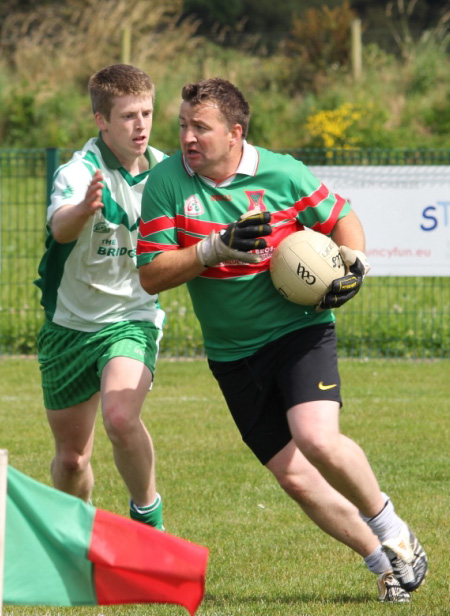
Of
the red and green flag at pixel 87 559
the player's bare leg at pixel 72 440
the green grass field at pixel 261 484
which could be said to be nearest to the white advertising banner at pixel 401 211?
the green grass field at pixel 261 484

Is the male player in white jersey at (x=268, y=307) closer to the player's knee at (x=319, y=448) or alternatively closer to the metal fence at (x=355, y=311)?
the player's knee at (x=319, y=448)

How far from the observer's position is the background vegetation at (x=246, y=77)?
73.0ft

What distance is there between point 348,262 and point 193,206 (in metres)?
0.73

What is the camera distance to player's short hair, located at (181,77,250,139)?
4855 millimetres

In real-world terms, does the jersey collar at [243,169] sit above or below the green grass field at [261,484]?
above

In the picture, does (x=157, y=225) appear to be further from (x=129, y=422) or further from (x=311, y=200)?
(x=129, y=422)

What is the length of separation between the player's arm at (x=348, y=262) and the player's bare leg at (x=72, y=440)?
4.78ft

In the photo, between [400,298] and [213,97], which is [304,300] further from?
[400,298]

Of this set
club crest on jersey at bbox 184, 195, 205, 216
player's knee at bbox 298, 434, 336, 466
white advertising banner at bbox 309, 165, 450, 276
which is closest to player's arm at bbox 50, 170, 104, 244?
club crest on jersey at bbox 184, 195, 205, 216

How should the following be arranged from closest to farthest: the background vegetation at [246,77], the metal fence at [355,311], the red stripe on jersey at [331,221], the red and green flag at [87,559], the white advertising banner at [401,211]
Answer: the red and green flag at [87,559] → the red stripe on jersey at [331,221] → the white advertising banner at [401,211] → the metal fence at [355,311] → the background vegetation at [246,77]

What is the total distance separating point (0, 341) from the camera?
1237cm

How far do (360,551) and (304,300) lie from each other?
116 cm

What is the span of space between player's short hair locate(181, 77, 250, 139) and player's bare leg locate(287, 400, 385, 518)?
1.32 metres

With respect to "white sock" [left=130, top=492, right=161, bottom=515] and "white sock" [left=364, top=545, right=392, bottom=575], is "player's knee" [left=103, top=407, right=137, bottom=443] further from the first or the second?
"white sock" [left=364, top=545, right=392, bottom=575]
